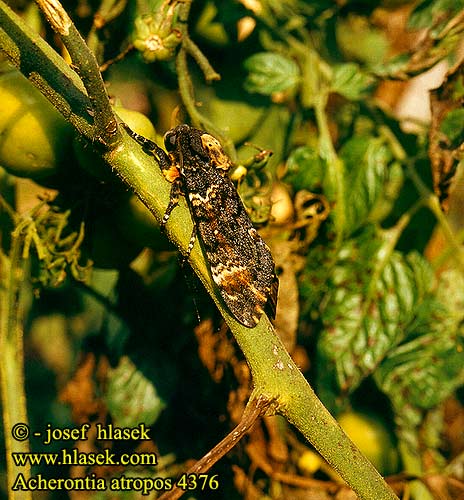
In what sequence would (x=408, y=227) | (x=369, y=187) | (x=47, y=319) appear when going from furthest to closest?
(x=47, y=319)
(x=408, y=227)
(x=369, y=187)

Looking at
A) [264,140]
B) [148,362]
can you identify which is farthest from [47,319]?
[264,140]

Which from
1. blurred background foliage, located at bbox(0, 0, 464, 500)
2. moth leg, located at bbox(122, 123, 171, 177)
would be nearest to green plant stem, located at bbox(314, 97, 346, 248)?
blurred background foliage, located at bbox(0, 0, 464, 500)

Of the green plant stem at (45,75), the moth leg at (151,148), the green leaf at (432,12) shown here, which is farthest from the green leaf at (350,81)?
the green plant stem at (45,75)

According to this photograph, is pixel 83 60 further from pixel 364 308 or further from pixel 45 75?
pixel 364 308

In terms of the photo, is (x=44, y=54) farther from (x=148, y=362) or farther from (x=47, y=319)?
(x=47, y=319)

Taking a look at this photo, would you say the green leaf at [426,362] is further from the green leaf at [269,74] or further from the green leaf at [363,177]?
the green leaf at [269,74]

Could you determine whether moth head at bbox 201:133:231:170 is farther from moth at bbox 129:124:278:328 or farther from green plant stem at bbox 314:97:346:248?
green plant stem at bbox 314:97:346:248
